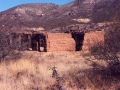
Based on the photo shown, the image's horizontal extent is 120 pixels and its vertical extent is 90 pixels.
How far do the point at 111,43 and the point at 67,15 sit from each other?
64275 mm

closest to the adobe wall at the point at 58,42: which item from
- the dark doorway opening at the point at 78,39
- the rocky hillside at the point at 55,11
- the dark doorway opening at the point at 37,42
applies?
the dark doorway opening at the point at 78,39

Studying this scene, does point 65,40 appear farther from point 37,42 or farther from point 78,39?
point 37,42

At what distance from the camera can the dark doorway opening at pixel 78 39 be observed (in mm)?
29236

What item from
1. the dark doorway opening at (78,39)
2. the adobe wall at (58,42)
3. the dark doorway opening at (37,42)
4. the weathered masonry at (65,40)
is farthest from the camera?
the dark doorway opening at (37,42)

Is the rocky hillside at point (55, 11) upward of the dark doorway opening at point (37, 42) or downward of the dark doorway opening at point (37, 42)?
upward

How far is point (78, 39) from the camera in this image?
3030 cm

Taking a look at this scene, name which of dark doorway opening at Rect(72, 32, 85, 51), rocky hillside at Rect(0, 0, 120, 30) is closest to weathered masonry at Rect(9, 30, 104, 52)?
dark doorway opening at Rect(72, 32, 85, 51)

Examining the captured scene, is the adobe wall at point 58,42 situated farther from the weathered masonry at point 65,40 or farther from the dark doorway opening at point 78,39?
the dark doorway opening at point 78,39

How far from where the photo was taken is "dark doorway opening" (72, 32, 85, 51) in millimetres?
29236

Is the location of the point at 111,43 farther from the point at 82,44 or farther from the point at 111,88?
the point at 82,44

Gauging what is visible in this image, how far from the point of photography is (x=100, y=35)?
28.7m

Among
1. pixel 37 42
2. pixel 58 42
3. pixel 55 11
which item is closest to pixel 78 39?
pixel 58 42

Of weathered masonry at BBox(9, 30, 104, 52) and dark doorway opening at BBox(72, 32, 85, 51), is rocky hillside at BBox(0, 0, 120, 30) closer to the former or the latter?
dark doorway opening at BBox(72, 32, 85, 51)

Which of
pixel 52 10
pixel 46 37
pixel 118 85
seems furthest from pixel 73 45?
pixel 52 10
